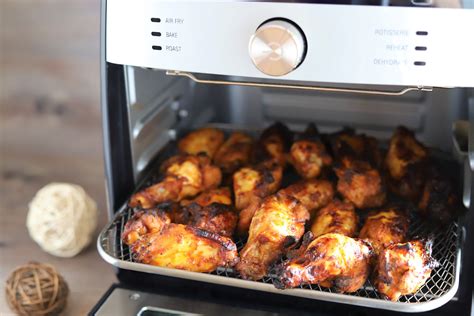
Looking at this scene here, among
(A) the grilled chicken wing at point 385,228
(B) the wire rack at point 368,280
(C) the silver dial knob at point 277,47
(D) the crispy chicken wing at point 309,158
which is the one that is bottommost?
(B) the wire rack at point 368,280

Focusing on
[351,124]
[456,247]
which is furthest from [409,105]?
[456,247]

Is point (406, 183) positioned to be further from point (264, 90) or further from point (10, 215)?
point (10, 215)

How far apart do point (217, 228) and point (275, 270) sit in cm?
13

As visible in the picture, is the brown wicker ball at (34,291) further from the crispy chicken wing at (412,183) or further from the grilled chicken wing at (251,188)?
the crispy chicken wing at (412,183)

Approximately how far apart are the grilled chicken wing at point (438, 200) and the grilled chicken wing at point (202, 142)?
364mm

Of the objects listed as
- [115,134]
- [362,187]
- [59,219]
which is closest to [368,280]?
[362,187]

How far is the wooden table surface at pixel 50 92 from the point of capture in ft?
4.84

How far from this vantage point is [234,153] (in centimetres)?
115

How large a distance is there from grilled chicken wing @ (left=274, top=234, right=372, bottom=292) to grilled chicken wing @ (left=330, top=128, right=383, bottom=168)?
0.26 meters

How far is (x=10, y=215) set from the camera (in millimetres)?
1299

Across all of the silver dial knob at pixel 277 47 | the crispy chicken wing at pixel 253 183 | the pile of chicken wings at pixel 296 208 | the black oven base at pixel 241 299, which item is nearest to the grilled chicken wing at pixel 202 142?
the pile of chicken wings at pixel 296 208

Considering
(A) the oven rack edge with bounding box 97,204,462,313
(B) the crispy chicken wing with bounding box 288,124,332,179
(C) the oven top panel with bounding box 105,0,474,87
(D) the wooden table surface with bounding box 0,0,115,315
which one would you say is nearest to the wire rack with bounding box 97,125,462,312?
(A) the oven rack edge with bounding box 97,204,462,313

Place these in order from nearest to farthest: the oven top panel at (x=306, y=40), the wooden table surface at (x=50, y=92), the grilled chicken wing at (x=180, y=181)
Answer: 1. the oven top panel at (x=306, y=40)
2. the grilled chicken wing at (x=180, y=181)
3. the wooden table surface at (x=50, y=92)

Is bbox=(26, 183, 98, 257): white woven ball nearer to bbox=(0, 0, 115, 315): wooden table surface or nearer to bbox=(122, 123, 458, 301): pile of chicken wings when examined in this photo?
bbox=(122, 123, 458, 301): pile of chicken wings
